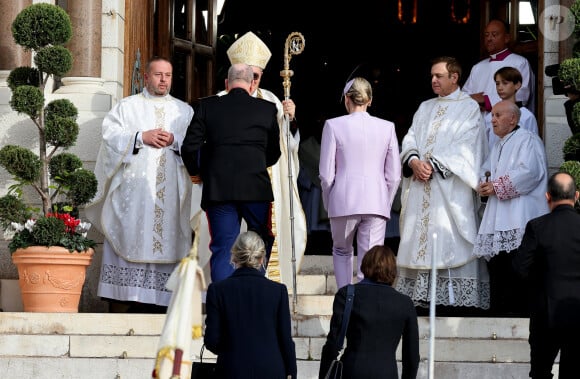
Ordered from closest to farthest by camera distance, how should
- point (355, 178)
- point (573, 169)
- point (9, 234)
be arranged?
1. point (573, 169)
2. point (355, 178)
3. point (9, 234)

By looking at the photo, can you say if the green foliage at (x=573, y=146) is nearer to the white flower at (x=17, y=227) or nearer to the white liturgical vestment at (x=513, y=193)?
the white liturgical vestment at (x=513, y=193)

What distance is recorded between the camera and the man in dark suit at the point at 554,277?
8.66 metres

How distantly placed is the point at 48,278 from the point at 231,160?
1.75 metres

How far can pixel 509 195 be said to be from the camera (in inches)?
431

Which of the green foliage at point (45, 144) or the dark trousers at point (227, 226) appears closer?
the dark trousers at point (227, 226)

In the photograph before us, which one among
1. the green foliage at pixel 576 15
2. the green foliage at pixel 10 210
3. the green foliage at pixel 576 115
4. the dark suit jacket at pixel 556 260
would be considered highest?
the green foliage at pixel 576 15

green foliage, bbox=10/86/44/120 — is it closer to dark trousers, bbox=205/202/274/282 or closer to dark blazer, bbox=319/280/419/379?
dark trousers, bbox=205/202/274/282

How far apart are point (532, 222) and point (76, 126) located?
161 inches

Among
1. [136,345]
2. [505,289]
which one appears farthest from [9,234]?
[505,289]

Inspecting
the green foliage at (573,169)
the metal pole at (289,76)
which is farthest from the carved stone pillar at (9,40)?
the green foliage at (573,169)

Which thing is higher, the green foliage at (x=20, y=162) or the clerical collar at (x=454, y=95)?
the clerical collar at (x=454, y=95)

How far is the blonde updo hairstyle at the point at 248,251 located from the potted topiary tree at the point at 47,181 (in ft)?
11.3

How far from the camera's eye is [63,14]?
11484 mm

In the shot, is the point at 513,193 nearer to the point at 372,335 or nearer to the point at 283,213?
the point at 283,213
